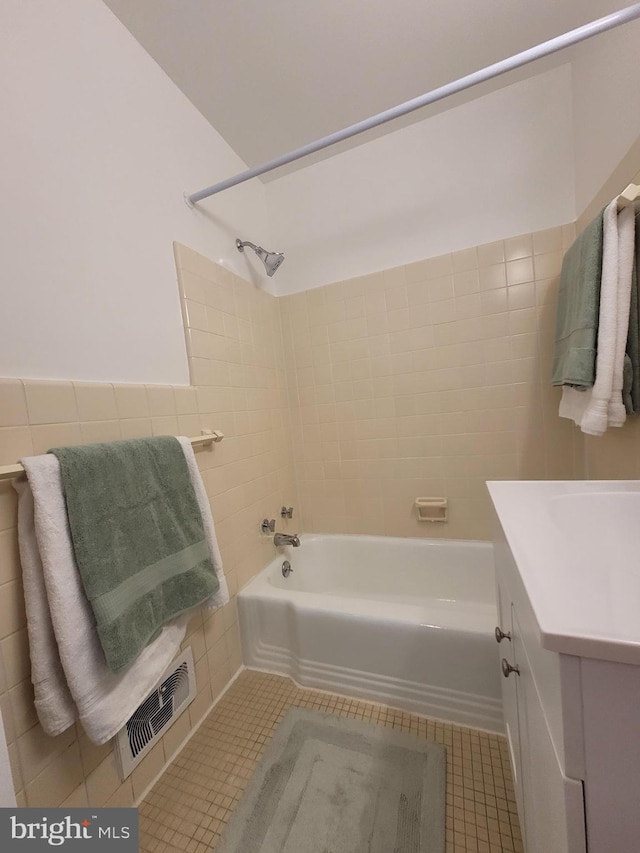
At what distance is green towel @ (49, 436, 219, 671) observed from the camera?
76 centimetres

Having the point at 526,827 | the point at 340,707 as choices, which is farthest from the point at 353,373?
the point at 526,827

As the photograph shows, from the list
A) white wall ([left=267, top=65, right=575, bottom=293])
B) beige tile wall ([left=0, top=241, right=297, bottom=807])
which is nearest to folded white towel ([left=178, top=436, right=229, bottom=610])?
beige tile wall ([left=0, top=241, right=297, bottom=807])

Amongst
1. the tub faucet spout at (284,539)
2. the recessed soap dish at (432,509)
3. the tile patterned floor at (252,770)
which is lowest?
the tile patterned floor at (252,770)

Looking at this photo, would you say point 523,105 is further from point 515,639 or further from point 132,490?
point 132,490

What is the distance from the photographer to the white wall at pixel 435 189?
1.46 m

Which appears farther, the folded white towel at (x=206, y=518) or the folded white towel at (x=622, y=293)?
the folded white towel at (x=206, y=518)

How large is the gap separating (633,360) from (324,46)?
159cm

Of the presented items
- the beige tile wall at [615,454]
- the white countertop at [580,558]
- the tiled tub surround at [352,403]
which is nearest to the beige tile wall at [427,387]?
the tiled tub surround at [352,403]

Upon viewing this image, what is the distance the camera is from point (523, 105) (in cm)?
147

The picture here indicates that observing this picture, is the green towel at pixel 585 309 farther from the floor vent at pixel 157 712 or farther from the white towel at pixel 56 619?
the floor vent at pixel 157 712

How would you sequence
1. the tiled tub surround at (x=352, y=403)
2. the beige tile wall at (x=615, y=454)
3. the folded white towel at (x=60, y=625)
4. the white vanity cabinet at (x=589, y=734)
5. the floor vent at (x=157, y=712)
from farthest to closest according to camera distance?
1. the tiled tub surround at (x=352, y=403)
2. the beige tile wall at (x=615, y=454)
3. the floor vent at (x=157, y=712)
4. the folded white towel at (x=60, y=625)
5. the white vanity cabinet at (x=589, y=734)

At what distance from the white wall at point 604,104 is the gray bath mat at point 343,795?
1.92 meters

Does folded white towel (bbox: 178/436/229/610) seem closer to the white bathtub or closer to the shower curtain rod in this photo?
the white bathtub

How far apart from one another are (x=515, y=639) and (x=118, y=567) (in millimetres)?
928
